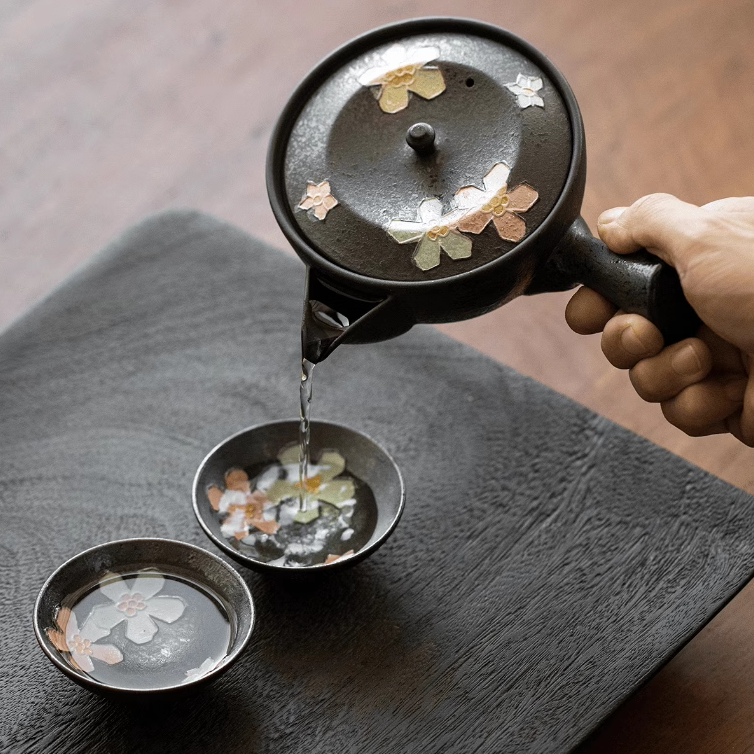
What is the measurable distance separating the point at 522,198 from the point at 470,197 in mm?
43

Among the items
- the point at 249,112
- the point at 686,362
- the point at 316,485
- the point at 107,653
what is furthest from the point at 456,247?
the point at 249,112

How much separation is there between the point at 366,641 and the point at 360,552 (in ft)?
0.27

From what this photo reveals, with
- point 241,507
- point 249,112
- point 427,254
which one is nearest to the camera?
point 427,254

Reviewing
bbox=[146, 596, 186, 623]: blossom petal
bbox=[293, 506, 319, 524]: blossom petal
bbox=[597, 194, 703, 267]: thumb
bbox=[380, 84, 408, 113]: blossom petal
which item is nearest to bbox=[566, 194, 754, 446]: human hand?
bbox=[597, 194, 703, 267]: thumb

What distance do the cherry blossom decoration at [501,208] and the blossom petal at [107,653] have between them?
472 mm

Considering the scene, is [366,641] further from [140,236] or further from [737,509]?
[140,236]

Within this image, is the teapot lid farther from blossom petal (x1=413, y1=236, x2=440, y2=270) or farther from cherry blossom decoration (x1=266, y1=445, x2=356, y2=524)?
cherry blossom decoration (x1=266, y1=445, x2=356, y2=524)

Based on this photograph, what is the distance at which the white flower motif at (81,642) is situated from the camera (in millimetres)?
999

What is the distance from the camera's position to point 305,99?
107 cm

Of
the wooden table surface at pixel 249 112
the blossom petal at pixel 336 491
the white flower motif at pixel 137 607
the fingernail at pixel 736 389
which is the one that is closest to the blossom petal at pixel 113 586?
the white flower motif at pixel 137 607

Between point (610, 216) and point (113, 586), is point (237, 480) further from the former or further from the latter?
point (610, 216)

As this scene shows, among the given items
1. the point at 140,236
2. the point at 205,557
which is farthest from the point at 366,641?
the point at 140,236

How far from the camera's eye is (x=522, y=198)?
966 millimetres

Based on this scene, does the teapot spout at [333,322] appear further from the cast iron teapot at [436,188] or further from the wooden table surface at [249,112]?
the wooden table surface at [249,112]
